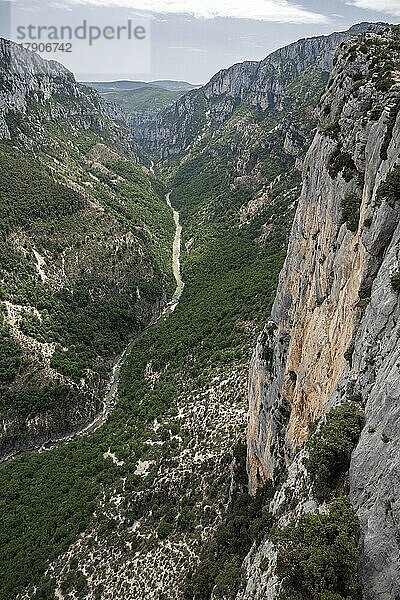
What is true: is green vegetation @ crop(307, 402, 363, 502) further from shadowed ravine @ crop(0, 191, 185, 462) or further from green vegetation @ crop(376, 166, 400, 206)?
shadowed ravine @ crop(0, 191, 185, 462)

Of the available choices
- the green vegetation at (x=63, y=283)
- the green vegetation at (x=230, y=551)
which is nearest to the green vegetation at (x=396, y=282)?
the green vegetation at (x=230, y=551)

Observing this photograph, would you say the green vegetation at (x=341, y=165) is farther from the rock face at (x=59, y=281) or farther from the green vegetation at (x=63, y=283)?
the rock face at (x=59, y=281)

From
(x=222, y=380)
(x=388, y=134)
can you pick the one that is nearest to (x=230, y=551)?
(x=388, y=134)

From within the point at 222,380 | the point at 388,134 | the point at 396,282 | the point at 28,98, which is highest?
the point at 388,134

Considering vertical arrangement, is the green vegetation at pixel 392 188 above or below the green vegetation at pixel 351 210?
above

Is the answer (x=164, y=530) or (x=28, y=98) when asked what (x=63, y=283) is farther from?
(x=28, y=98)
